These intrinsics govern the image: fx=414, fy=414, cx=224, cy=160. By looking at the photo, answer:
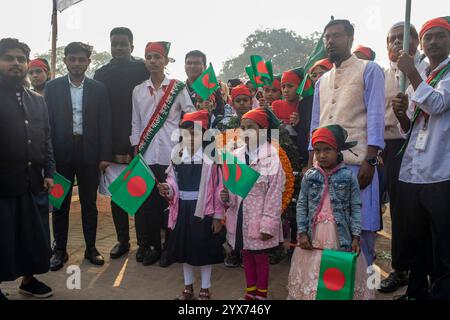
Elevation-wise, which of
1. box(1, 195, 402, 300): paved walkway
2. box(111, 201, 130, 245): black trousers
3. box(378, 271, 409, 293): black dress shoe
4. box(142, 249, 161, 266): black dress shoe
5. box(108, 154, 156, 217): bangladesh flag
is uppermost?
box(108, 154, 156, 217): bangladesh flag

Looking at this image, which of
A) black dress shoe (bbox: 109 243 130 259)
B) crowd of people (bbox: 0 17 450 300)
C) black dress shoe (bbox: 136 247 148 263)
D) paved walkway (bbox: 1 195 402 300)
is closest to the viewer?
crowd of people (bbox: 0 17 450 300)

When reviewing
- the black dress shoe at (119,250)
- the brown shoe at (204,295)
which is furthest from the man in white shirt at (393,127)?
the black dress shoe at (119,250)

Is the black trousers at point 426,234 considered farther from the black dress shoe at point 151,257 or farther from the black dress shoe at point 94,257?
the black dress shoe at point 94,257

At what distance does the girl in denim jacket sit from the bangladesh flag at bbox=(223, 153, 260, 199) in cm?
39

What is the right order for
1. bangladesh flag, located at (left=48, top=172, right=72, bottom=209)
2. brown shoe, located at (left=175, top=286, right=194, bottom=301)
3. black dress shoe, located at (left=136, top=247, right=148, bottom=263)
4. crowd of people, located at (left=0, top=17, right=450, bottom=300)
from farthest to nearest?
black dress shoe, located at (left=136, top=247, right=148, bottom=263), bangladesh flag, located at (left=48, top=172, right=72, bottom=209), brown shoe, located at (left=175, top=286, right=194, bottom=301), crowd of people, located at (left=0, top=17, right=450, bottom=300)

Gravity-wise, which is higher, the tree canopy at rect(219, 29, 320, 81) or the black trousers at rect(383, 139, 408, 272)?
the tree canopy at rect(219, 29, 320, 81)

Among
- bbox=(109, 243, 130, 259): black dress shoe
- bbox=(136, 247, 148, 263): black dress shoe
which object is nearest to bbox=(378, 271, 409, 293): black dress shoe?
bbox=(136, 247, 148, 263): black dress shoe

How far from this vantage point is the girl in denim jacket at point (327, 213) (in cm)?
287

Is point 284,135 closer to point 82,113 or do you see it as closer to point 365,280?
point 365,280

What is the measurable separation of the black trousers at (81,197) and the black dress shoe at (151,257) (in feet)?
1.97

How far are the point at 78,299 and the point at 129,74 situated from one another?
7.77ft

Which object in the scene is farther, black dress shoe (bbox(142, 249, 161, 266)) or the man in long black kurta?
black dress shoe (bbox(142, 249, 161, 266))

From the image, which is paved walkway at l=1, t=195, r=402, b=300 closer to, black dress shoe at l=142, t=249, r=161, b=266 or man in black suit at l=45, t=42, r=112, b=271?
black dress shoe at l=142, t=249, r=161, b=266

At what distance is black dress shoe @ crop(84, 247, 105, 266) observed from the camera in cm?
426
